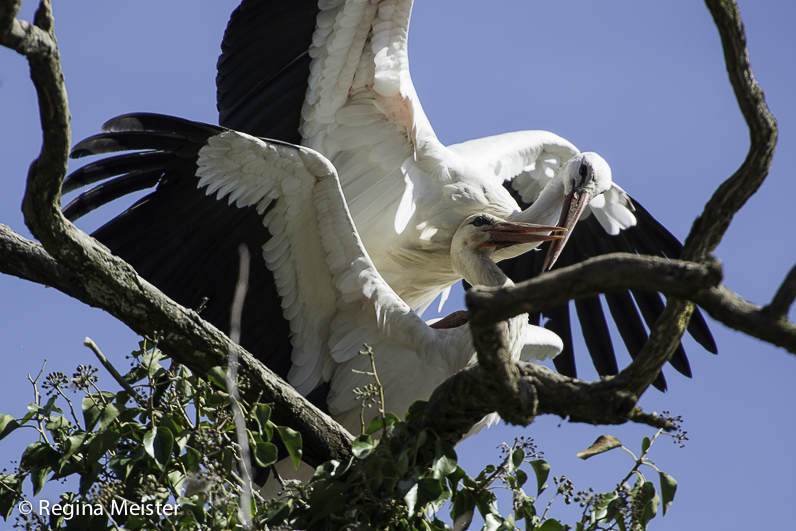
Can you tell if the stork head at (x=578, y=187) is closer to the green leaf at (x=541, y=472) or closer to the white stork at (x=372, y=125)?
the white stork at (x=372, y=125)

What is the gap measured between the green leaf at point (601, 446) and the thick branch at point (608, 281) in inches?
34.2

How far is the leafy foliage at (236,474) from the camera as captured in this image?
280 centimetres

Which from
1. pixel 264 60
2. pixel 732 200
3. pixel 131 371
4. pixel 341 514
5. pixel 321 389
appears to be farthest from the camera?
pixel 264 60

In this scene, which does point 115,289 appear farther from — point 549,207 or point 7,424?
point 549,207

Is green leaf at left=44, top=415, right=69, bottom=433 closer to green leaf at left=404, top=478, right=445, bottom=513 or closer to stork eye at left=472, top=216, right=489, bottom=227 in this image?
green leaf at left=404, top=478, right=445, bottom=513

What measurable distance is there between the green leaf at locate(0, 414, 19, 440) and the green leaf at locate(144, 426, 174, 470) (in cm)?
57

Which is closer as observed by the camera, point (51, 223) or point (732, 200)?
point (732, 200)

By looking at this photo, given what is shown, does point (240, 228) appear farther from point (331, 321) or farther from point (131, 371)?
point (131, 371)

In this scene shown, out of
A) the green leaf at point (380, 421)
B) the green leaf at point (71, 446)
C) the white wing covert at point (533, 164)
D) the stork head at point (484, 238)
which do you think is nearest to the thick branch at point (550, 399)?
the green leaf at point (380, 421)

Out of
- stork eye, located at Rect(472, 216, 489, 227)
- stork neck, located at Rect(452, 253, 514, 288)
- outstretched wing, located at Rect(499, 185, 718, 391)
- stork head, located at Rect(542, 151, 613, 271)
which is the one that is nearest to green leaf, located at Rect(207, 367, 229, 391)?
stork neck, located at Rect(452, 253, 514, 288)

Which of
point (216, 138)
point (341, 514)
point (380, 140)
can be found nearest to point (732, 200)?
point (341, 514)

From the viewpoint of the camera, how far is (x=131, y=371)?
3.40 meters

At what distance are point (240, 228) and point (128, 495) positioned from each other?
58.1 inches

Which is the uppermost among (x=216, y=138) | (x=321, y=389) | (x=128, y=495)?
(x=216, y=138)
